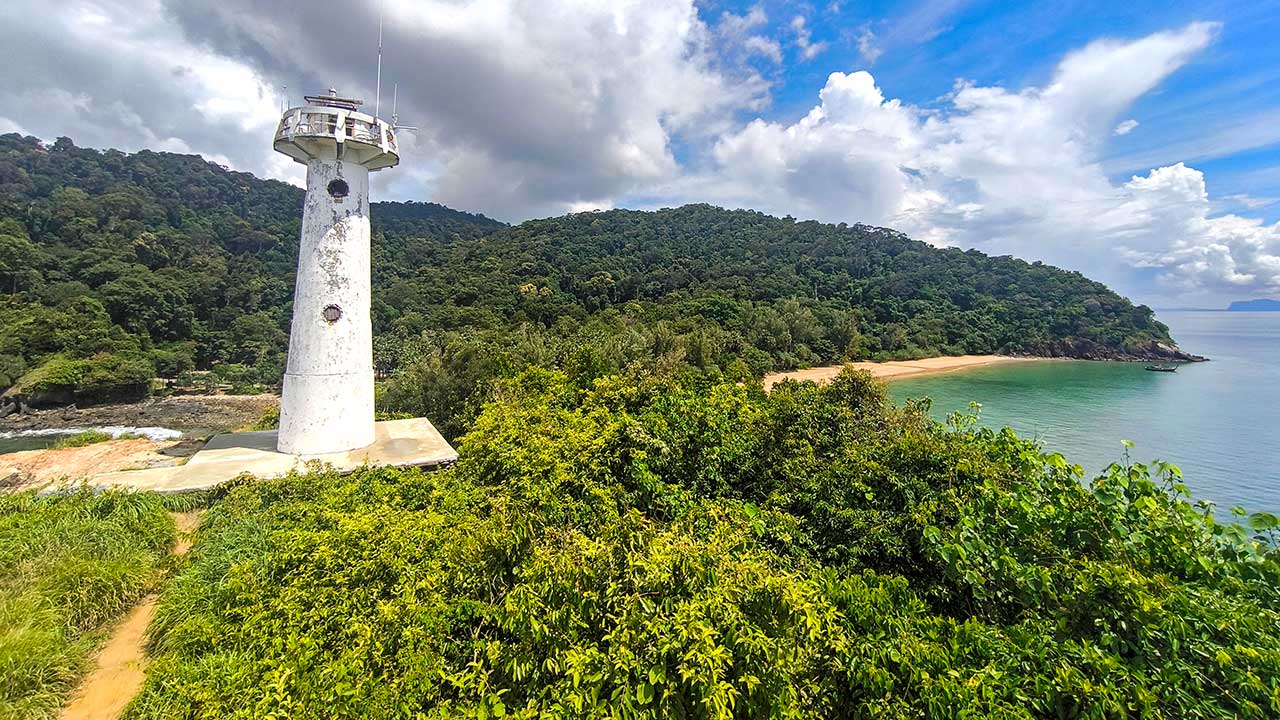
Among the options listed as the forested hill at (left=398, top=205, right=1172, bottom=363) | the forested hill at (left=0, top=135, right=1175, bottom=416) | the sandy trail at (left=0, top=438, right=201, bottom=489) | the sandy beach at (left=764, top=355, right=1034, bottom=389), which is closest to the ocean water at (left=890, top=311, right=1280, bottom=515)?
the sandy beach at (left=764, top=355, right=1034, bottom=389)

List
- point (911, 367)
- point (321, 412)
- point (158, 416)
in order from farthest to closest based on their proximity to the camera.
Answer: point (911, 367) < point (158, 416) < point (321, 412)

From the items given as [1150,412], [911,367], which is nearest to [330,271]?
[1150,412]

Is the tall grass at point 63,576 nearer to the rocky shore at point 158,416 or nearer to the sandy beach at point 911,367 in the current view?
the rocky shore at point 158,416

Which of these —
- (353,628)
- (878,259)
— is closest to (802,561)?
(353,628)

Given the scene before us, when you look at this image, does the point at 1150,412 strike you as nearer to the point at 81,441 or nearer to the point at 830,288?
the point at 830,288

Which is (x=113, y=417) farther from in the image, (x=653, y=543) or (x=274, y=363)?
(x=653, y=543)

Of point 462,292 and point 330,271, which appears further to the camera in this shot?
point 462,292

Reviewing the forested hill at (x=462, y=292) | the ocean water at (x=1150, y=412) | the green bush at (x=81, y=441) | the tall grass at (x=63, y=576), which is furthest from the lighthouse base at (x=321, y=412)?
the green bush at (x=81, y=441)
